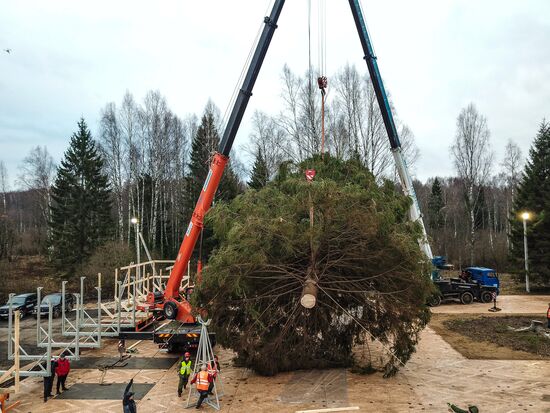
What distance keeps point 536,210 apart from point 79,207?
31.1 meters

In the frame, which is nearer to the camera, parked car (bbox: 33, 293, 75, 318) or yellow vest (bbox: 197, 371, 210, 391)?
yellow vest (bbox: 197, 371, 210, 391)

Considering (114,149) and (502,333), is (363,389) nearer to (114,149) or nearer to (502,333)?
(502,333)

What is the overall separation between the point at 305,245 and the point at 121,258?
1861cm

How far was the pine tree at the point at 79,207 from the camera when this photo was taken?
1211 inches

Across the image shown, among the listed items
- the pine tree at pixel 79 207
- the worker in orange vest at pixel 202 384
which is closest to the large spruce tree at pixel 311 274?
the worker in orange vest at pixel 202 384

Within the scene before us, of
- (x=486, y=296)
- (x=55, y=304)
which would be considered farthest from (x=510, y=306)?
(x=55, y=304)

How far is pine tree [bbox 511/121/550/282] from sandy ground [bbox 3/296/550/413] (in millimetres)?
16359

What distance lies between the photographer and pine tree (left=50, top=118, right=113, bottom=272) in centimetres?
3077

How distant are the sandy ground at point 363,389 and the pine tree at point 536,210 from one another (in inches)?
644

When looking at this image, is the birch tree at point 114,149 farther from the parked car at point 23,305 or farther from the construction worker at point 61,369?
the construction worker at point 61,369

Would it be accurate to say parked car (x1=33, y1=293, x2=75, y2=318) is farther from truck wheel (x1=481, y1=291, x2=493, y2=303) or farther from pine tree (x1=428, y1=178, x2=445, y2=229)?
pine tree (x1=428, y1=178, x2=445, y2=229)

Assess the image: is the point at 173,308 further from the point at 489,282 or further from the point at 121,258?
the point at 489,282

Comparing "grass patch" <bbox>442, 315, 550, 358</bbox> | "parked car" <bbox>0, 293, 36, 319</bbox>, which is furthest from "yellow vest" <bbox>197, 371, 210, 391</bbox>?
"parked car" <bbox>0, 293, 36, 319</bbox>

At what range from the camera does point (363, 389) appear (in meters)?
10.0
